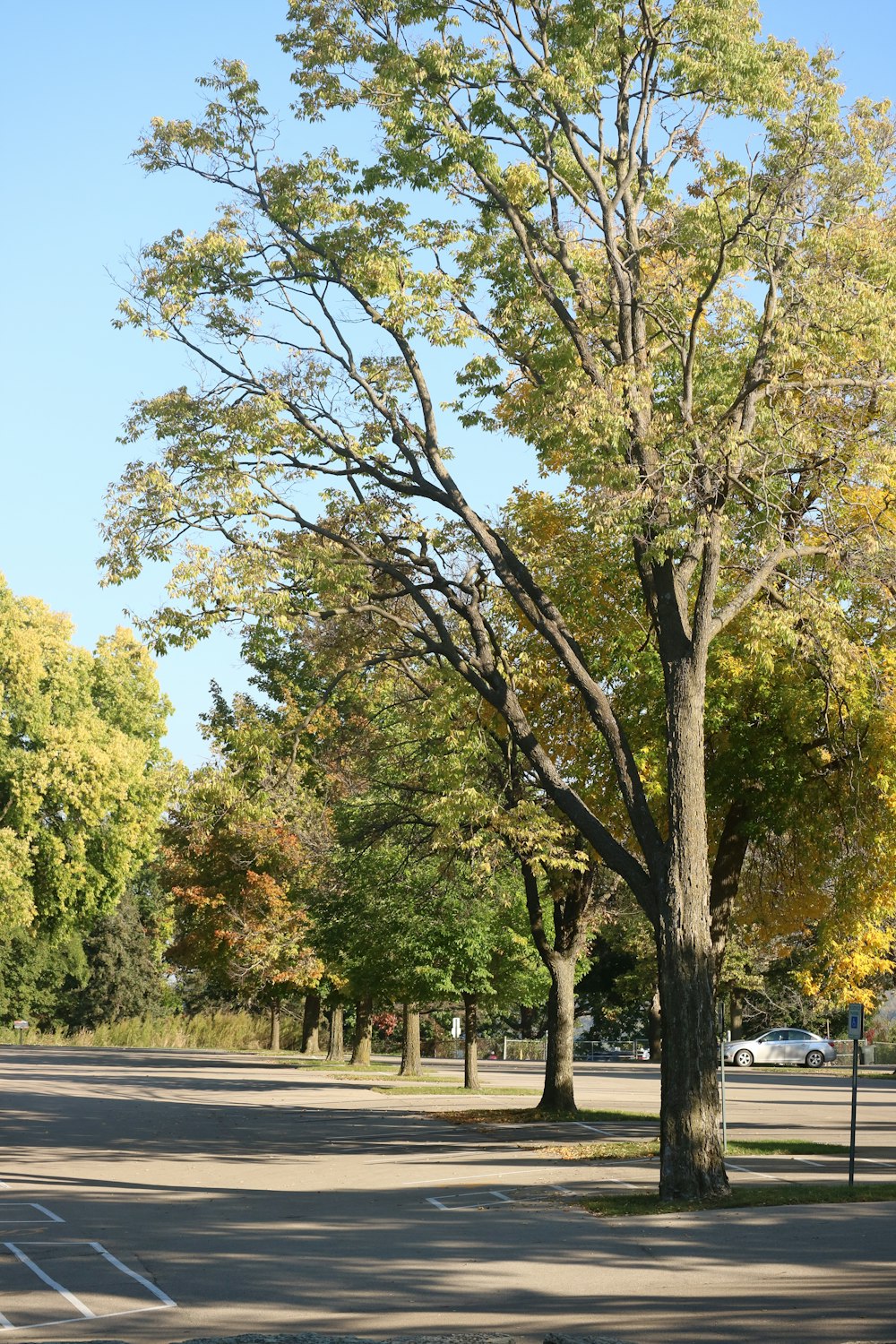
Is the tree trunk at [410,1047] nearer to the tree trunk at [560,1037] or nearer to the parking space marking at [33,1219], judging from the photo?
the tree trunk at [560,1037]

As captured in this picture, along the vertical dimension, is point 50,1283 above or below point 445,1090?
above

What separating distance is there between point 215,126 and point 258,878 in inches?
1314

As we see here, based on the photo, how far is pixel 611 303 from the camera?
683 inches

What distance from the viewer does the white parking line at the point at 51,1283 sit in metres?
10.0

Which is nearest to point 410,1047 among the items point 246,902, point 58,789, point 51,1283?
point 246,902

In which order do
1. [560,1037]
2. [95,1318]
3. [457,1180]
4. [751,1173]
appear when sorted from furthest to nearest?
[560,1037]
[751,1173]
[457,1180]
[95,1318]

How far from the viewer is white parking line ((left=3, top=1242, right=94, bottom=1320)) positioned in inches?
396

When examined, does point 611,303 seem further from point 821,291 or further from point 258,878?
point 258,878

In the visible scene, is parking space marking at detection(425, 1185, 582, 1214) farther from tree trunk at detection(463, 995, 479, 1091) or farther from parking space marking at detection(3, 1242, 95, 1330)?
tree trunk at detection(463, 995, 479, 1091)

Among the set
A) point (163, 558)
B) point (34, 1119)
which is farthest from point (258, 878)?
point (163, 558)

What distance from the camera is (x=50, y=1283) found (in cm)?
1103

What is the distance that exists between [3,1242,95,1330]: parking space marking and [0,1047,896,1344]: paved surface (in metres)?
0.04

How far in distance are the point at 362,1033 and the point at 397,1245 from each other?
3615 cm

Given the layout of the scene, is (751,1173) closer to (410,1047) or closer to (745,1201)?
(745,1201)
